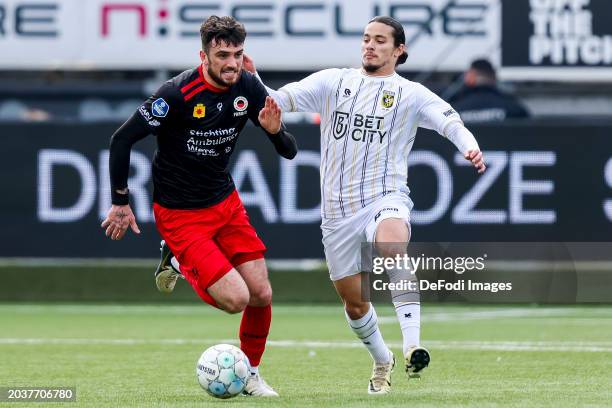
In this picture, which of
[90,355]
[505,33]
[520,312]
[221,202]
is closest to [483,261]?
[520,312]

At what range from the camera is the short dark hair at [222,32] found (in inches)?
339

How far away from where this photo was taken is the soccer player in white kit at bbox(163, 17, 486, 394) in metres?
9.05

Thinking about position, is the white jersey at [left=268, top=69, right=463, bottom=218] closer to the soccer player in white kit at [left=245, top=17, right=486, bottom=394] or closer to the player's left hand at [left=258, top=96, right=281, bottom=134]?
the soccer player in white kit at [left=245, top=17, right=486, bottom=394]

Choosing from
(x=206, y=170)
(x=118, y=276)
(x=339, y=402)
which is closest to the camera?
(x=339, y=402)

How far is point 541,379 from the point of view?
934 cm

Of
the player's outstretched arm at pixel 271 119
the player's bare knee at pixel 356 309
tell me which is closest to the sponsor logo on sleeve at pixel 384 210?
the player's bare knee at pixel 356 309

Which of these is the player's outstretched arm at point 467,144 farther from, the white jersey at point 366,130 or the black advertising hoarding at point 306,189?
the black advertising hoarding at point 306,189

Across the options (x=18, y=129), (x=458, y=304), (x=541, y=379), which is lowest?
→ (x=458, y=304)

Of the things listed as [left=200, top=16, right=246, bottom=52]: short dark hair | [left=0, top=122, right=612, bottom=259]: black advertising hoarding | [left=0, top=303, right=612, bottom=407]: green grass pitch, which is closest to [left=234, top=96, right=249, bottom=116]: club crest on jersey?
[left=200, top=16, right=246, bottom=52]: short dark hair

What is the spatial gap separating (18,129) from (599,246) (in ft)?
19.8

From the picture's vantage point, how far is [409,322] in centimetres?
852

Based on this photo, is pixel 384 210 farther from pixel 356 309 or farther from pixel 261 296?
pixel 261 296

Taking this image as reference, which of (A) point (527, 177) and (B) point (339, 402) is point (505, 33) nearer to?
(A) point (527, 177)

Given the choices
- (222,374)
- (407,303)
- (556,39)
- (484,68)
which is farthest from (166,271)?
(556,39)
